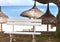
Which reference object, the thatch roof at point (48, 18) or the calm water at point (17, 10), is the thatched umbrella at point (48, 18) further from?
the calm water at point (17, 10)

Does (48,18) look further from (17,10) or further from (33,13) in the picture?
(17,10)

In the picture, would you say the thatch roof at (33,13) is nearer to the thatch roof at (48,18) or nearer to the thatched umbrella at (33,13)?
the thatched umbrella at (33,13)

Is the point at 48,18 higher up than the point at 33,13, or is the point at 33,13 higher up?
the point at 33,13

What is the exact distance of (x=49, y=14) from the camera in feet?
21.6

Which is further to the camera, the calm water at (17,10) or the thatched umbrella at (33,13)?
the thatched umbrella at (33,13)

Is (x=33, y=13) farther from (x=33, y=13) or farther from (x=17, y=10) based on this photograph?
(x=17, y=10)

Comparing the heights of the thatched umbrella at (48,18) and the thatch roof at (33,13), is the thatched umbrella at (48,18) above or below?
below

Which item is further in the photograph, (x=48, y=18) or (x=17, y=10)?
(x=48, y=18)

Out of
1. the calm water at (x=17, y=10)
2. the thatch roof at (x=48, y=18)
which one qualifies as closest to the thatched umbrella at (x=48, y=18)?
the thatch roof at (x=48, y=18)

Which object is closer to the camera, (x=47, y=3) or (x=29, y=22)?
(x=29, y=22)

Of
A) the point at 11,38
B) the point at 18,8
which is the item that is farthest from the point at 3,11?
the point at 11,38

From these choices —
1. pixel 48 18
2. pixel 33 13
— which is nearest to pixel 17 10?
pixel 33 13

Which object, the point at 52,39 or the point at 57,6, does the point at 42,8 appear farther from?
the point at 52,39

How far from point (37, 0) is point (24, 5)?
17.6 inches
